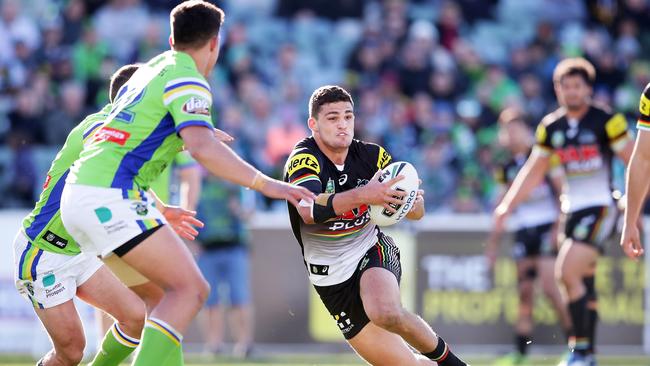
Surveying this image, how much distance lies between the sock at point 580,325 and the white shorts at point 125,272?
4752mm

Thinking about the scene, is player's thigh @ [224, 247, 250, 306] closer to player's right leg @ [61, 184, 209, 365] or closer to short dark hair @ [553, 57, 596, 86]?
short dark hair @ [553, 57, 596, 86]

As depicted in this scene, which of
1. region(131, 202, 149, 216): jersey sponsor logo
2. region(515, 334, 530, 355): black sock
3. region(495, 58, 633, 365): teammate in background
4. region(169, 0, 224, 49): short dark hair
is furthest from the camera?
region(515, 334, 530, 355): black sock

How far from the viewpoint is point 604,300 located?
14.3 metres

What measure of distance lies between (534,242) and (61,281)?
24.7 feet

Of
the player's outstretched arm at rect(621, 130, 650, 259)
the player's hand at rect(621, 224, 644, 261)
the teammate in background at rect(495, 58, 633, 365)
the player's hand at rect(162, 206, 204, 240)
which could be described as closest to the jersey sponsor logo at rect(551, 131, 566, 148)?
the teammate in background at rect(495, 58, 633, 365)

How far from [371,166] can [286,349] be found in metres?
6.97

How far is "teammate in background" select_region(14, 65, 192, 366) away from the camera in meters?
7.35

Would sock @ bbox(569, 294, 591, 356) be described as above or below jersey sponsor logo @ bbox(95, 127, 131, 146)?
below

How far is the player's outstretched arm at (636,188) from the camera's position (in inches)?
301

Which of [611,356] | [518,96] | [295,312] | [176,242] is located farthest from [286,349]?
[176,242]

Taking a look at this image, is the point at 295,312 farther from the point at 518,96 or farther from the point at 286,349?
the point at 518,96

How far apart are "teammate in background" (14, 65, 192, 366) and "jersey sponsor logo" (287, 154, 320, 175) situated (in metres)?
1.24

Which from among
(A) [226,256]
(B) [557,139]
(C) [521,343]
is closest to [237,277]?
(A) [226,256]

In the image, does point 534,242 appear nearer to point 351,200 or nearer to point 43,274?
point 351,200
